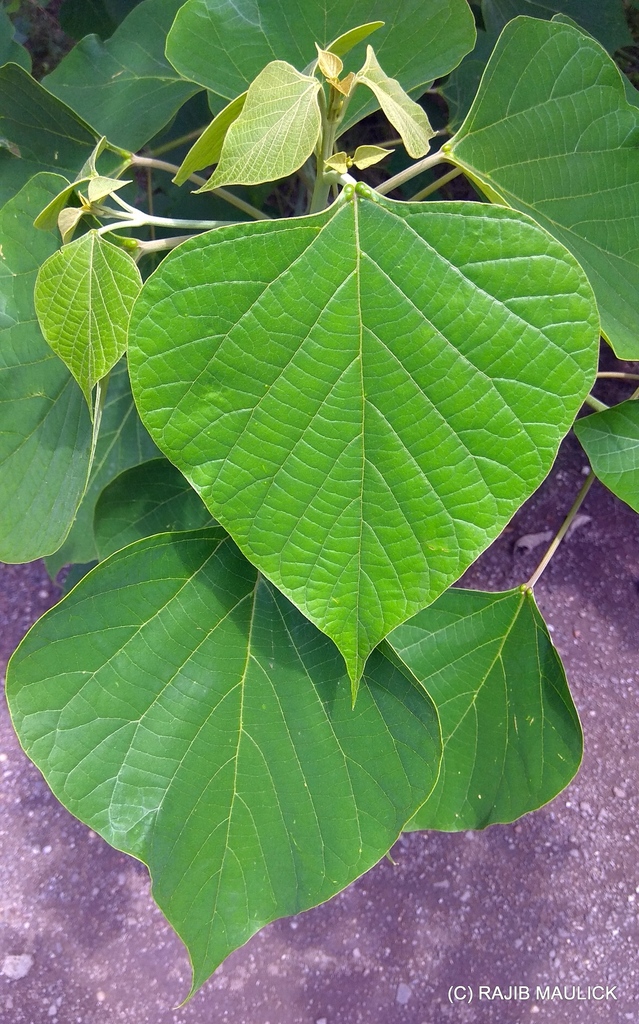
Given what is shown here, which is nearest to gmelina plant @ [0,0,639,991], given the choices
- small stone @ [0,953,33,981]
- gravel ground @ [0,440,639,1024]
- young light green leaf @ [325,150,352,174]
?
young light green leaf @ [325,150,352,174]

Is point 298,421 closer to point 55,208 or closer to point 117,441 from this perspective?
point 55,208

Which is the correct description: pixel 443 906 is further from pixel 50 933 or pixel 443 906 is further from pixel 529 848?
pixel 50 933

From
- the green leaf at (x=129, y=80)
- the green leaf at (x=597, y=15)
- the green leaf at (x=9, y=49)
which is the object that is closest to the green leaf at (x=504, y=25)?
the green leaf at (x=597, y=15)

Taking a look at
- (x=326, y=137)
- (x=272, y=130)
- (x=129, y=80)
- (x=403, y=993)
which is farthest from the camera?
(x=403, y=993)

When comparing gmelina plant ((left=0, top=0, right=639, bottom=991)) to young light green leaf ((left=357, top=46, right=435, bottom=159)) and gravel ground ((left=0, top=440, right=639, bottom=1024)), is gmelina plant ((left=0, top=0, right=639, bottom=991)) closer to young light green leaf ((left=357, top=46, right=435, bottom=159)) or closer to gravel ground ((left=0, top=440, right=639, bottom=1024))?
young light green leaf ((left=357, top=46, right=435, bottom=159))

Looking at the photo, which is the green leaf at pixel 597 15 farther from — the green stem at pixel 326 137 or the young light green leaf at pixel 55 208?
the young light green leaf at pixel 55 208

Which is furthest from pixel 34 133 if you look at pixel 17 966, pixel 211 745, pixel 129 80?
pixel 17 966
